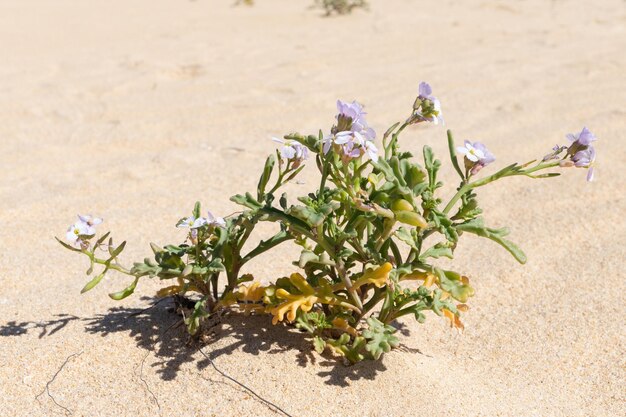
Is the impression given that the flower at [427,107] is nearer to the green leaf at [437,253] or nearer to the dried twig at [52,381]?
the green leaf at [437,253]

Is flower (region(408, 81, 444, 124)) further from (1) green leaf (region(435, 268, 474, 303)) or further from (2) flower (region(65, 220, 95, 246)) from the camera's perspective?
(2) flower (region(65, 220, 95, 246))

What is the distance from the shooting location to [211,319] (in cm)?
217

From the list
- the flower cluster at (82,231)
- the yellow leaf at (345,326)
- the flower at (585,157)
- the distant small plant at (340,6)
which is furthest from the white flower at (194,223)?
the distant small plant at (340,6)

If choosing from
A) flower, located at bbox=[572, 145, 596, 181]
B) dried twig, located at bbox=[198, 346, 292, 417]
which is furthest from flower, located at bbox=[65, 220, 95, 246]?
flower, located at bbox=[572, 145, 596, 181]

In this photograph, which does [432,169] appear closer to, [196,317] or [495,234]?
[495,234]

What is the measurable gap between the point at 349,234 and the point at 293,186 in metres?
1.86

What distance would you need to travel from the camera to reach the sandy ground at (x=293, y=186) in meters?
2.03

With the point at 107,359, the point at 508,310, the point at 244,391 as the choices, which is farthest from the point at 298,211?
the point at 508,310

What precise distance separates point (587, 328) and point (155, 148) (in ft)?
8.68

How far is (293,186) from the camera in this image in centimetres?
364

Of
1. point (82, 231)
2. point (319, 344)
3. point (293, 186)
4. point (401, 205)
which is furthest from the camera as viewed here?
point (293, 186)

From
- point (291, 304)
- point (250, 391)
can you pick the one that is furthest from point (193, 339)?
point (291, 304)

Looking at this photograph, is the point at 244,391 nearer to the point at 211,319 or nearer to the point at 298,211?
the point at 211,319

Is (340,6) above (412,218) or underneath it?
underneath
